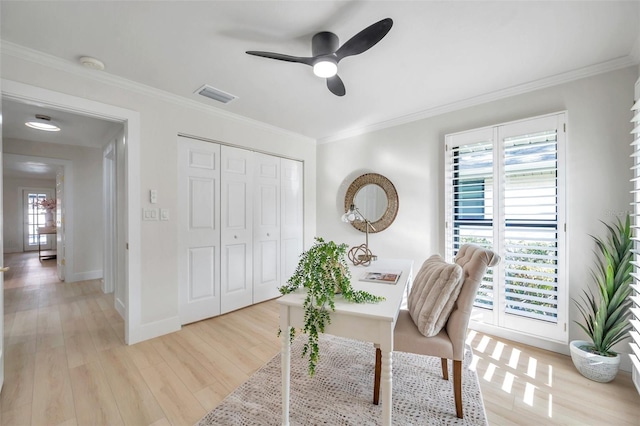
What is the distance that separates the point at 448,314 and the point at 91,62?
3.19 m

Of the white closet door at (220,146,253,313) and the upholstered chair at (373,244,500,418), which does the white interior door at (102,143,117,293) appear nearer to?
the white closet door at (220,146,253,313)

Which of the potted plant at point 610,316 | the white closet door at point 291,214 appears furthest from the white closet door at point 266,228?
the potted plant at point 610,316

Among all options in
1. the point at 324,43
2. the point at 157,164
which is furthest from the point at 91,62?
the point at 324,43

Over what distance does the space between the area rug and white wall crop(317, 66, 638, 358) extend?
1374 millimetres

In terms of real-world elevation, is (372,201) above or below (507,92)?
below

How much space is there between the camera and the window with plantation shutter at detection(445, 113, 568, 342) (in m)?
2.28

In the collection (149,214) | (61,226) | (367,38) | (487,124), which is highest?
(367,38)

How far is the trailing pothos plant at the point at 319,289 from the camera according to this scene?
1.27 metres

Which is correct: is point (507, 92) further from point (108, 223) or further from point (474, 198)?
point (108, 223)

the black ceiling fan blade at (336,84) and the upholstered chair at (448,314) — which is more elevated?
the black ceiling fan blade at (336,84)

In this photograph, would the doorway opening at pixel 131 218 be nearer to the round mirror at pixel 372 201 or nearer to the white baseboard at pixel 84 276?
the round mirror at pixel 372 201

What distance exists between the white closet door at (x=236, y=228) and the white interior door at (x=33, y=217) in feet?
30.6

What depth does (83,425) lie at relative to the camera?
4.92ft

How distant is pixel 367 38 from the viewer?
5.00ft
